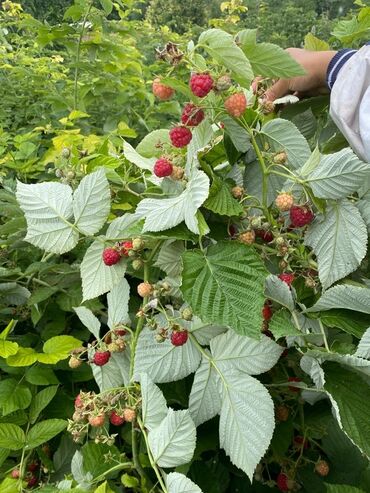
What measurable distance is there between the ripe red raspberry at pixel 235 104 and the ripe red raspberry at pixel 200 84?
25 mm

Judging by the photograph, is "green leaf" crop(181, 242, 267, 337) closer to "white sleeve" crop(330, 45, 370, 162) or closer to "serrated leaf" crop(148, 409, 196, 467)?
"serrated leaf" crop(148, 409, 196, 467)

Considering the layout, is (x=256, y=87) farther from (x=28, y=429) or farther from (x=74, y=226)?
(x=28, y=429)

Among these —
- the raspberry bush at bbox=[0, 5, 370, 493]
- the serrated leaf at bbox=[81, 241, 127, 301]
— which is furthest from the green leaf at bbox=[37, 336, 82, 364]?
the serrated leaf at bbox=[81, 241, 127, 301]

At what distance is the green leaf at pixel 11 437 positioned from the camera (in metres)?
0.65

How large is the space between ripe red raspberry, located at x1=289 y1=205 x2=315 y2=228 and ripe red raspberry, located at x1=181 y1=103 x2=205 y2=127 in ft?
0.44

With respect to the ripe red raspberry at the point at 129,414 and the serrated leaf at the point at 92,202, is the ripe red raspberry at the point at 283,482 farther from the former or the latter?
the serrated leaf at the point at 92,202

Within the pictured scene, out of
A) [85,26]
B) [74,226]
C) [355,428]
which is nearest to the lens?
[355,428]

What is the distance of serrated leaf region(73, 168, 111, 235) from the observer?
1.99 feet

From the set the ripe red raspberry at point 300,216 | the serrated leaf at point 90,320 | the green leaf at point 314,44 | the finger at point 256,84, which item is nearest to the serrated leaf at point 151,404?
the serrated leaf at point 90,320

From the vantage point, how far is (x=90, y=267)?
24.8 inches

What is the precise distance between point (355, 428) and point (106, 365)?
0.27 metres

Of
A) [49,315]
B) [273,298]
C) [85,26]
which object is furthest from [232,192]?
[85,26]

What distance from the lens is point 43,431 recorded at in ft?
2.19

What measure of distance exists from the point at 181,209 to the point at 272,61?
19 cm
